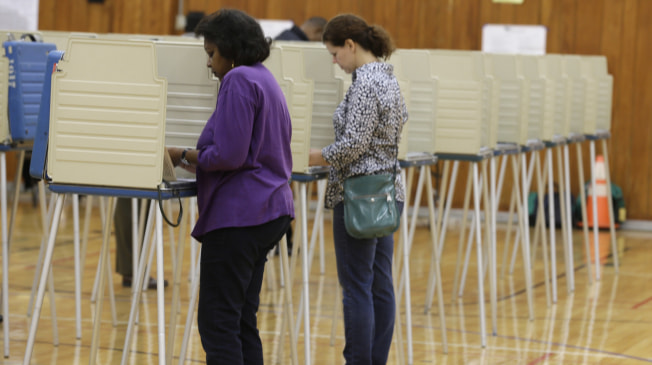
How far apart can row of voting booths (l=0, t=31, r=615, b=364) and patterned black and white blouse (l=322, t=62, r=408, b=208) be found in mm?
241

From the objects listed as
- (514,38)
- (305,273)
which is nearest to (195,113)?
(305,273)

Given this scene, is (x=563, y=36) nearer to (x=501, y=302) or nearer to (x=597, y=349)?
(x=501, y=302)

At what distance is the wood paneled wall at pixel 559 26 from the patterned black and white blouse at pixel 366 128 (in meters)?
6.60

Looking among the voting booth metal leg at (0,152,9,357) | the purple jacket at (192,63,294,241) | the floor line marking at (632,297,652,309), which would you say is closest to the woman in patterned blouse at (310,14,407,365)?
the purple jacket at (192,63,294,241)

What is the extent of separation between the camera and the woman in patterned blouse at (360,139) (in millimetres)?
3896

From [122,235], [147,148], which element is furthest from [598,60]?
[147,148]

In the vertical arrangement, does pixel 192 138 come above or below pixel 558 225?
above

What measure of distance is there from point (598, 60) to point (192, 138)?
5209 millimetres

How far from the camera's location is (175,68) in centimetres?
377

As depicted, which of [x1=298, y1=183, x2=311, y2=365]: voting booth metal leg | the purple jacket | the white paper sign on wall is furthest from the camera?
the white paper sign on wall

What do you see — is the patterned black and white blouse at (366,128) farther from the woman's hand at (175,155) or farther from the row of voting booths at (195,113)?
the woman's hand at (175,155)

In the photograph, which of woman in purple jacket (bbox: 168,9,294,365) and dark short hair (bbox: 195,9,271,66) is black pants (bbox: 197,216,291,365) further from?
dark short hair (bbox: 195,9,271,66)

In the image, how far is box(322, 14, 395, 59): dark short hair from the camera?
13.0ft

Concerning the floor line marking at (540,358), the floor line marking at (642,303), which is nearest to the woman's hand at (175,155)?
the floor line marking at (540,358)
